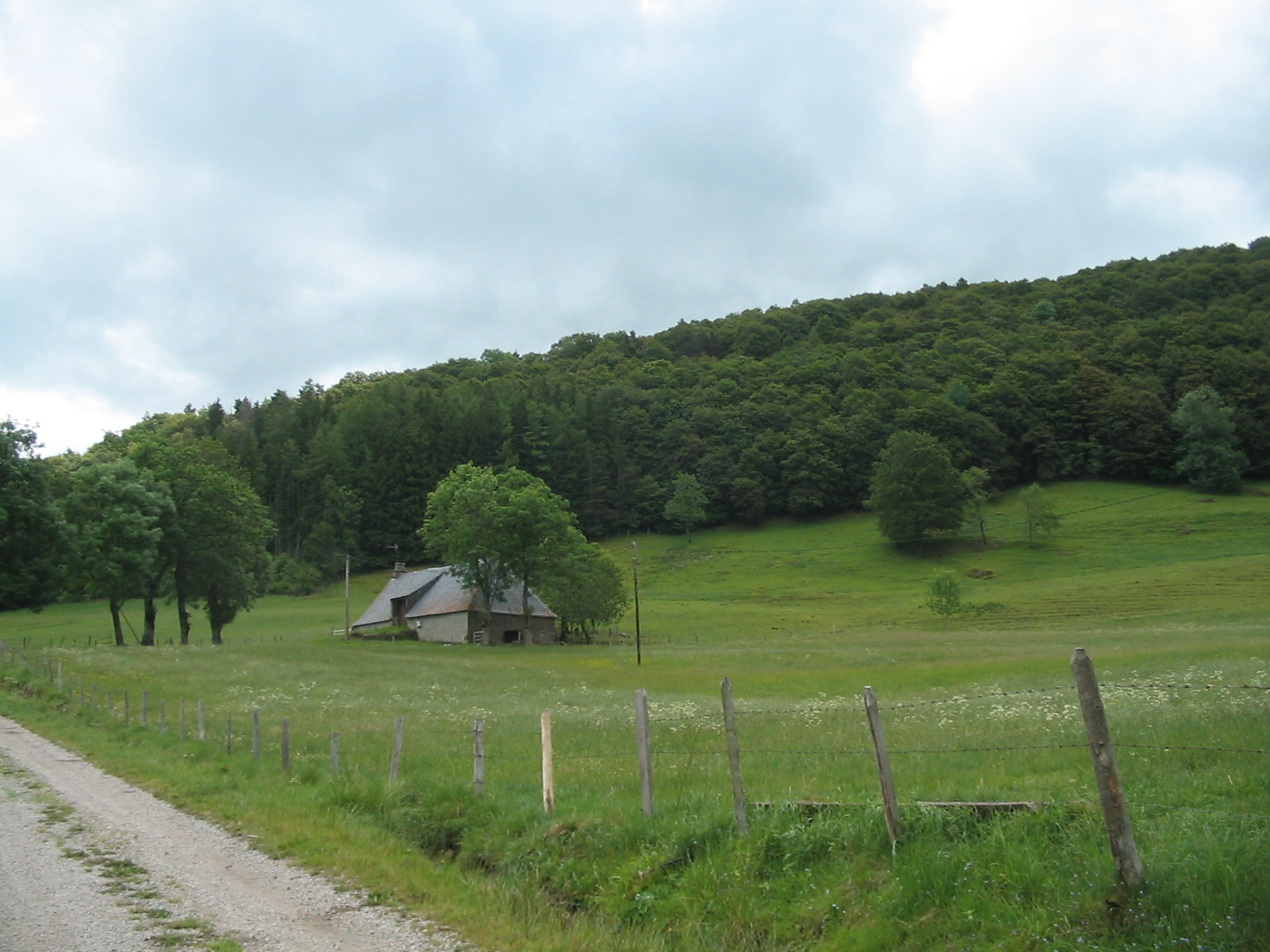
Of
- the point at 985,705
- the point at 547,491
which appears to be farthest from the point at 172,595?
the point at 985,705

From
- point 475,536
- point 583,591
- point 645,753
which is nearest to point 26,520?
point 475,536

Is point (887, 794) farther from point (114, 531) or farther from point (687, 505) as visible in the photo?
point (687, 505)

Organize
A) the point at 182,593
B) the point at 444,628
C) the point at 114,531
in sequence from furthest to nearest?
the point at 444,628, the point at 182,593, the point at 114,531

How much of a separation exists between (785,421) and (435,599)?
78091 millimetres

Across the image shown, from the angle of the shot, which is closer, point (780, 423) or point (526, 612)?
point (526, 612)

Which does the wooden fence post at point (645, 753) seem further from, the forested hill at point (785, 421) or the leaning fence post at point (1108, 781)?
the forested hill at point (785, 421)

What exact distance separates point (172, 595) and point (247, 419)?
108922mm

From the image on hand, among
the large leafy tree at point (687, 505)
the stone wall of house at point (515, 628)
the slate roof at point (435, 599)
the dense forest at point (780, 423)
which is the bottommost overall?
the stone wall of house at point (515, 628)

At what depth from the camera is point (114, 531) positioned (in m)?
56.6

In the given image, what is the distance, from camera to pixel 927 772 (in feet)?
40.4

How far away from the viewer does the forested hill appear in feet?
419

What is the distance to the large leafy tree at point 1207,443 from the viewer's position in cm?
11244

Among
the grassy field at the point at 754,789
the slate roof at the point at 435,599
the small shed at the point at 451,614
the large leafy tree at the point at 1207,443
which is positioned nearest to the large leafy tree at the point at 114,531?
the grassy field at the point at 754,789

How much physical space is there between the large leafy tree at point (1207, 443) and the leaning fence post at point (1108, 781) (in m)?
121
